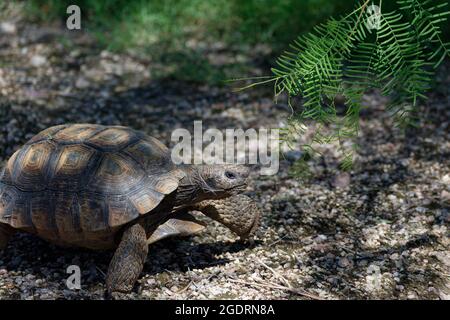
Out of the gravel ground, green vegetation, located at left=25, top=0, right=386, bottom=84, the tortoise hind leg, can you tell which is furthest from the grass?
the tortoise hind leg

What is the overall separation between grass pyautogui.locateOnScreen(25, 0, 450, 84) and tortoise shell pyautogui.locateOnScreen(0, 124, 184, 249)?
2.10 metres

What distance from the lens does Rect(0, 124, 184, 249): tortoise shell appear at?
93.8 inches

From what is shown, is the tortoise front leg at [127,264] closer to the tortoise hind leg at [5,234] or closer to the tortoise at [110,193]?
the tortoise at [110,193]

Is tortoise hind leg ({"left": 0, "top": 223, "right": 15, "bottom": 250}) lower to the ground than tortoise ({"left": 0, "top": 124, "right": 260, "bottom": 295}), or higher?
lower

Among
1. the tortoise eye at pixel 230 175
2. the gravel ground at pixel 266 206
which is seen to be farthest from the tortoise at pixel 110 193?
the gravel ground at pixel 266 206

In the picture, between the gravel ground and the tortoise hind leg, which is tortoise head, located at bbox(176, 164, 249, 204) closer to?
the gravel ground

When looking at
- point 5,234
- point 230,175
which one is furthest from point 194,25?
point 5,234

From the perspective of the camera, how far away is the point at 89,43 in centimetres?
512

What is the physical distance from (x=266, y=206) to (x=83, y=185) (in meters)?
1.07

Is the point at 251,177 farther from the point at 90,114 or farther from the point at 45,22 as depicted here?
the point at 45,22

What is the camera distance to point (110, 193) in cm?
239

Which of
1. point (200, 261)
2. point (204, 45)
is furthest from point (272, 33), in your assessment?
point (200, 261)

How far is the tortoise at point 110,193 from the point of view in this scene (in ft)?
7.79

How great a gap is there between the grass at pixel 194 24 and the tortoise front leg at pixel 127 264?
237 centimetres
